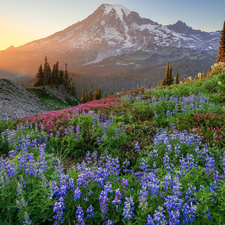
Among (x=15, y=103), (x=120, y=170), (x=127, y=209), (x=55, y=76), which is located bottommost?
(x=15, y=103)

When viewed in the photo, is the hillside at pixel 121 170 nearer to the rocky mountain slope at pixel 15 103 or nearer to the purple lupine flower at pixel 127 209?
the purple lupine flower at pixel 127 209

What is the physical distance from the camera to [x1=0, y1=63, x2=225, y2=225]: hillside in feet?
7.82

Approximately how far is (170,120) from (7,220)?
7.04 m

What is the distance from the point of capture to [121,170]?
4.83 metres

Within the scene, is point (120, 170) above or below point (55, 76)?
below

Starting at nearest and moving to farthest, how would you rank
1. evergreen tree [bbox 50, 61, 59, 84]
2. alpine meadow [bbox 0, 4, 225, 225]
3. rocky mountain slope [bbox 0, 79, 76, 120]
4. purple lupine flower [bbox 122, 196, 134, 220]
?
purple lupine flower [bbox 122, 196, 134, 220] → alpine meadow [bbox 0, 4, 225, 225] → rocky mountain slope [bbox 0, 79, 76, 120] → evergreen tree [bbox 50, 61, 59, 84]

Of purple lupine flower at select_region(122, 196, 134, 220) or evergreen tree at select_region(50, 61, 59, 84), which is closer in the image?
purple lupine flower at select_region(122, 196, 134, 220)

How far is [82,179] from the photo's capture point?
8.99ft

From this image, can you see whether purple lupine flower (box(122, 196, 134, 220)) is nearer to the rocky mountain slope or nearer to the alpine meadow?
the alpine meadow

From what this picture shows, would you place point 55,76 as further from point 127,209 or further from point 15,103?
point 127,209

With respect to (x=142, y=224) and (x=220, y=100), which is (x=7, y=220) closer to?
(x=142, y=224)

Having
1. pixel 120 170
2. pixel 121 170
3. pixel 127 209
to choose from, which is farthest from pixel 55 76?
pixel 127 209

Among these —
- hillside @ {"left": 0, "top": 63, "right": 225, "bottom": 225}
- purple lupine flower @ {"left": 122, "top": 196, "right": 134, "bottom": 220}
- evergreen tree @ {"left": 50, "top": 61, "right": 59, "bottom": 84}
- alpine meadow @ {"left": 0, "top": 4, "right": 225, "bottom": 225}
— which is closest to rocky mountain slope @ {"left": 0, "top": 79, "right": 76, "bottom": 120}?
alpine meadow @ {"left": 0, "top": 4, "right": 225, "bottom": 225}

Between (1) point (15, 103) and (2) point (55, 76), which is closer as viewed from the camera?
(1) point (15, 103)
